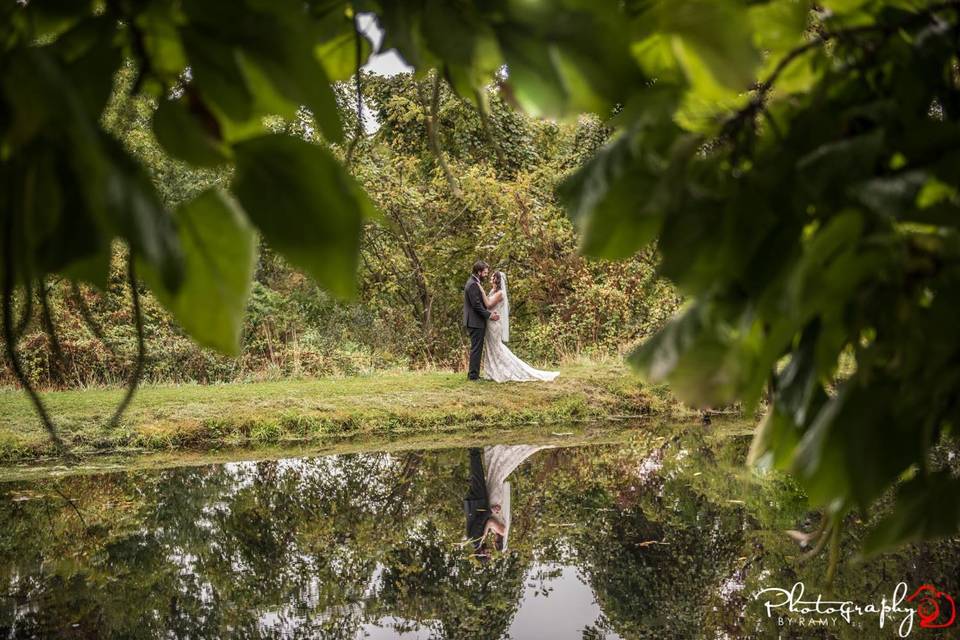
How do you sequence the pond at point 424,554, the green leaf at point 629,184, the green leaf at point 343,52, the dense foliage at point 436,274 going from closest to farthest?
the green leaf at point 629,184
the green leaf at point 343,52
the pond at point 424,554
the dense foliage at point 436,274

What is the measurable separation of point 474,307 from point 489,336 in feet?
2.16

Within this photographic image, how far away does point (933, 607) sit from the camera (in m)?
3.85

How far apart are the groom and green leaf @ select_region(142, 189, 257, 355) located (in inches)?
455

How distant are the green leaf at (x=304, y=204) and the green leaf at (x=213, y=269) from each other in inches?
0.4

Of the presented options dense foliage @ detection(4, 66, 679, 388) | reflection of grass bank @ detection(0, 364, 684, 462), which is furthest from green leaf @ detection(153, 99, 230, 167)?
dense foliage @ detection(4, 66, 679, 388)

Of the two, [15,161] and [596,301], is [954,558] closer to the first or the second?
[15,161]

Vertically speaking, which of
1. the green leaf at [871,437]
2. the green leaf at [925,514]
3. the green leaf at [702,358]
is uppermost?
the green leaf at [702,358]

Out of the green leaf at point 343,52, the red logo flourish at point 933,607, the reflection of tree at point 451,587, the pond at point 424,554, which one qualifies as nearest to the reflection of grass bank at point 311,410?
the pond at point 424,554

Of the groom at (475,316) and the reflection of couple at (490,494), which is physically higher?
the groom at (475,316)

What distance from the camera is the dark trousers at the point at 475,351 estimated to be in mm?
12016

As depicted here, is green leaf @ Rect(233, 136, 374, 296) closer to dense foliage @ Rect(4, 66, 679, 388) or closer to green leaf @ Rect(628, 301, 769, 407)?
green leaf @ Rect(628, 301, 769, 407)

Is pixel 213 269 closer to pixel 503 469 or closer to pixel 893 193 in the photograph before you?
pixel 893 193

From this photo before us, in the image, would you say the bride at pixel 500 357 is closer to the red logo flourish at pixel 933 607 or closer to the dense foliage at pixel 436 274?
the dense foliage at pixel 436 274

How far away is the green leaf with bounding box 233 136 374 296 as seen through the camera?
1.21ft
